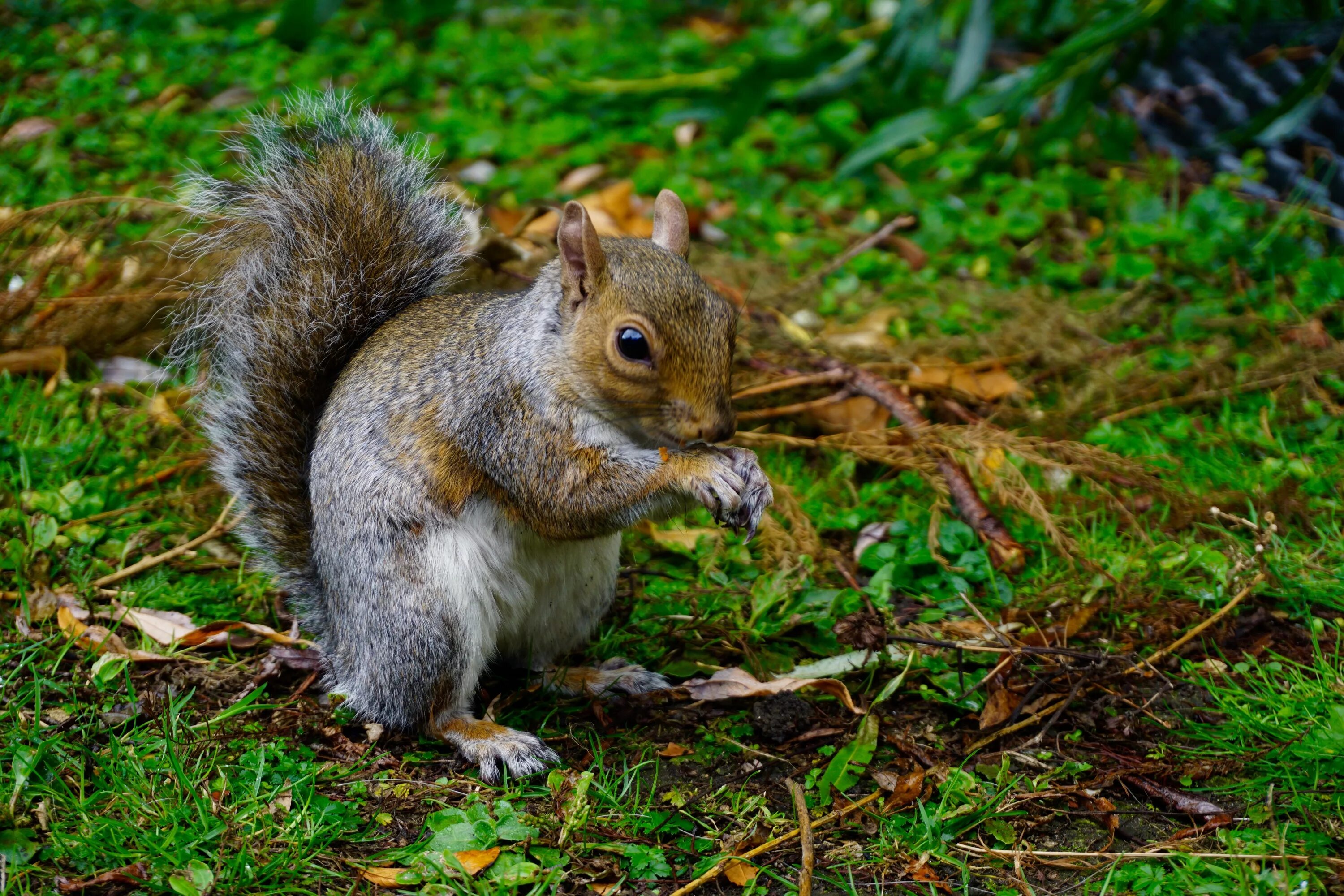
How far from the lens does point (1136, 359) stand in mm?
2982

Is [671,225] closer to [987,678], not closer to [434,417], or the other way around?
[434,417]

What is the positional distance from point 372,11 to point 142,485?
9.57ft

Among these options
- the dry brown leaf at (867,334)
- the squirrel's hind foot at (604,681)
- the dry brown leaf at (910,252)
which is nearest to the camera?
the squirrel's hind foot at (604,681)

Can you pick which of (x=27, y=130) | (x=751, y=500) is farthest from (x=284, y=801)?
(x=27, y=130)

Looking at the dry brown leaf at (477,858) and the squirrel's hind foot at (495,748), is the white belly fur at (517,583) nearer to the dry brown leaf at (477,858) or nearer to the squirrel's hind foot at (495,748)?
the squirrel's hind foot at (495,748)

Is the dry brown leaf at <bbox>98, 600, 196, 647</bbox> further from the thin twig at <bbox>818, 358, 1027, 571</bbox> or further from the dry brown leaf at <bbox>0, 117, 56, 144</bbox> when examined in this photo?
the dry brown leaf at <bbox>0, 117, 56, 144</bbox>

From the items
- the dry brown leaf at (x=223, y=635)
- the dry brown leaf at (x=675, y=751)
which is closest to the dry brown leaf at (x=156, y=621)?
the dry brown leaf at (x=223, y=635)

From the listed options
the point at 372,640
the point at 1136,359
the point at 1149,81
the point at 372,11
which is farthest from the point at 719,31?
the point at 372,640

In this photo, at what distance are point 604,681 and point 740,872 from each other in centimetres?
57

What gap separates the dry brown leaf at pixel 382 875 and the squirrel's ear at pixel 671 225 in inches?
42.3

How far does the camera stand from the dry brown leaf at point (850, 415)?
2750mm

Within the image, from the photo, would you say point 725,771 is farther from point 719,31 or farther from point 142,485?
point 719,31

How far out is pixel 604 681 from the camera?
2.12 metres

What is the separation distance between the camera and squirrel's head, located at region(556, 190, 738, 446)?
68.4 inches
